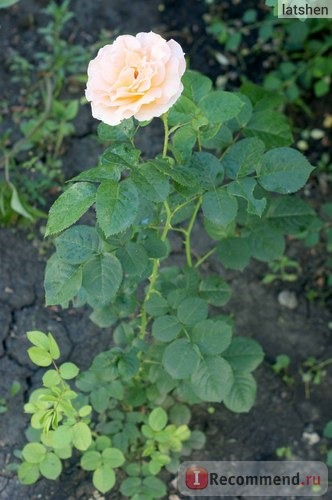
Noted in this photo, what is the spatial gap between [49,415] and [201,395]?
1.16ft

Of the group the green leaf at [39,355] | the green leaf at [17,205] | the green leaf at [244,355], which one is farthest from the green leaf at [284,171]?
the green leaf at [17,205]

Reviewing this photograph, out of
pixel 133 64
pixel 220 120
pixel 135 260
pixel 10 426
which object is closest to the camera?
pixel 133 64

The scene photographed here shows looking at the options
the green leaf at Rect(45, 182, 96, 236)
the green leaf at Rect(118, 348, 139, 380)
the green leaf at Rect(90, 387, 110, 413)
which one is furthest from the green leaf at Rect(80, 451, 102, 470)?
the green leaf at Rect(45, 182, 96, 236)

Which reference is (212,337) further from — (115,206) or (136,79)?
(136,79)

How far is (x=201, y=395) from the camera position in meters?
1.72

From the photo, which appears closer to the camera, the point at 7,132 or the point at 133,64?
the point at 133,64

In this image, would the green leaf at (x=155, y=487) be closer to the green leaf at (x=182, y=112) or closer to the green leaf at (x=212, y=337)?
the green leaf at (x=212, y=337)

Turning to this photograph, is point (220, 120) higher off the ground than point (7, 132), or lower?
higher

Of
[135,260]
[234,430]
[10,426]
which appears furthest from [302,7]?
[10,426]

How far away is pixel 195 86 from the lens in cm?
156

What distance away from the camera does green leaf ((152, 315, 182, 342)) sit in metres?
1.71

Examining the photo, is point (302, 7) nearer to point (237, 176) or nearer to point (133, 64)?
point (237, 176)

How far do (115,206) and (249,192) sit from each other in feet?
1.03

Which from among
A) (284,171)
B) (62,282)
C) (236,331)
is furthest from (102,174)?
(236,331)
